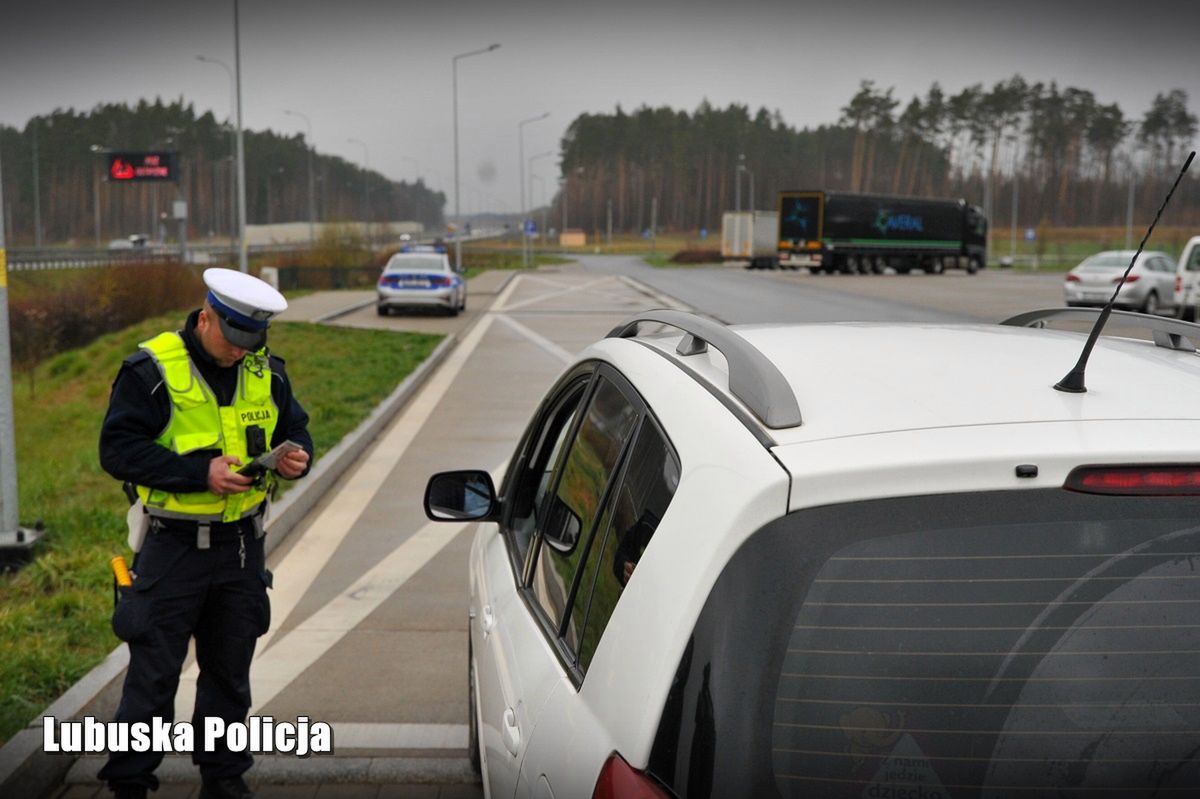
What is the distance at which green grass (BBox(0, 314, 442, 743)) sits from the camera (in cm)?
595

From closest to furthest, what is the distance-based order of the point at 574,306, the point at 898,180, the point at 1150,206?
the point at 574,306 < the point at 1150,206 < the point at 898,180

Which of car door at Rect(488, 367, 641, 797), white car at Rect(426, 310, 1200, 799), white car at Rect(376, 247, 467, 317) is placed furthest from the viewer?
white car at Rect(376, 247, 467, 317)

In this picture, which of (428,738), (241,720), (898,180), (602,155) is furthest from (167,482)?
(602,155)

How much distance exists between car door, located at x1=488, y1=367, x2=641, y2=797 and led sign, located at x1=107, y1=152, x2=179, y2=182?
166 ft

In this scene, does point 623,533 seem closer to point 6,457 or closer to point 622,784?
point 622,784

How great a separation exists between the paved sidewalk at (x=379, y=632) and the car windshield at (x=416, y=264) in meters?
15.1

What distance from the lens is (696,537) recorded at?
1.97m

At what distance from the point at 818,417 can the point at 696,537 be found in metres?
0.31

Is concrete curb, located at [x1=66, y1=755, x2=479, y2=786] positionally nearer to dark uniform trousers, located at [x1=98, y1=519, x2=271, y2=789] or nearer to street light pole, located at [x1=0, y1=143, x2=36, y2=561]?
dark uniform trousers, located at [x1=98, y1=519, x2=271, y2=789]

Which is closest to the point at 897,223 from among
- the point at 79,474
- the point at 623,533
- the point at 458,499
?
the point at 79,474

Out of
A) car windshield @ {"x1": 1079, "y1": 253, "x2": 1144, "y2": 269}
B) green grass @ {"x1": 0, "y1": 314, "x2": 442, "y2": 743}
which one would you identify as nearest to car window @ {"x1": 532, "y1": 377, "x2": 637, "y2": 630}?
green grass @ {"x1": 0, "y1": 314, "x2": 442, "y2": 743}

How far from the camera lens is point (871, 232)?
63.1 metres

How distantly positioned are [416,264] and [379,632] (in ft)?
81.1

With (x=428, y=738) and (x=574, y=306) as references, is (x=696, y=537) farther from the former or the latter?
(x=574, y=306)
